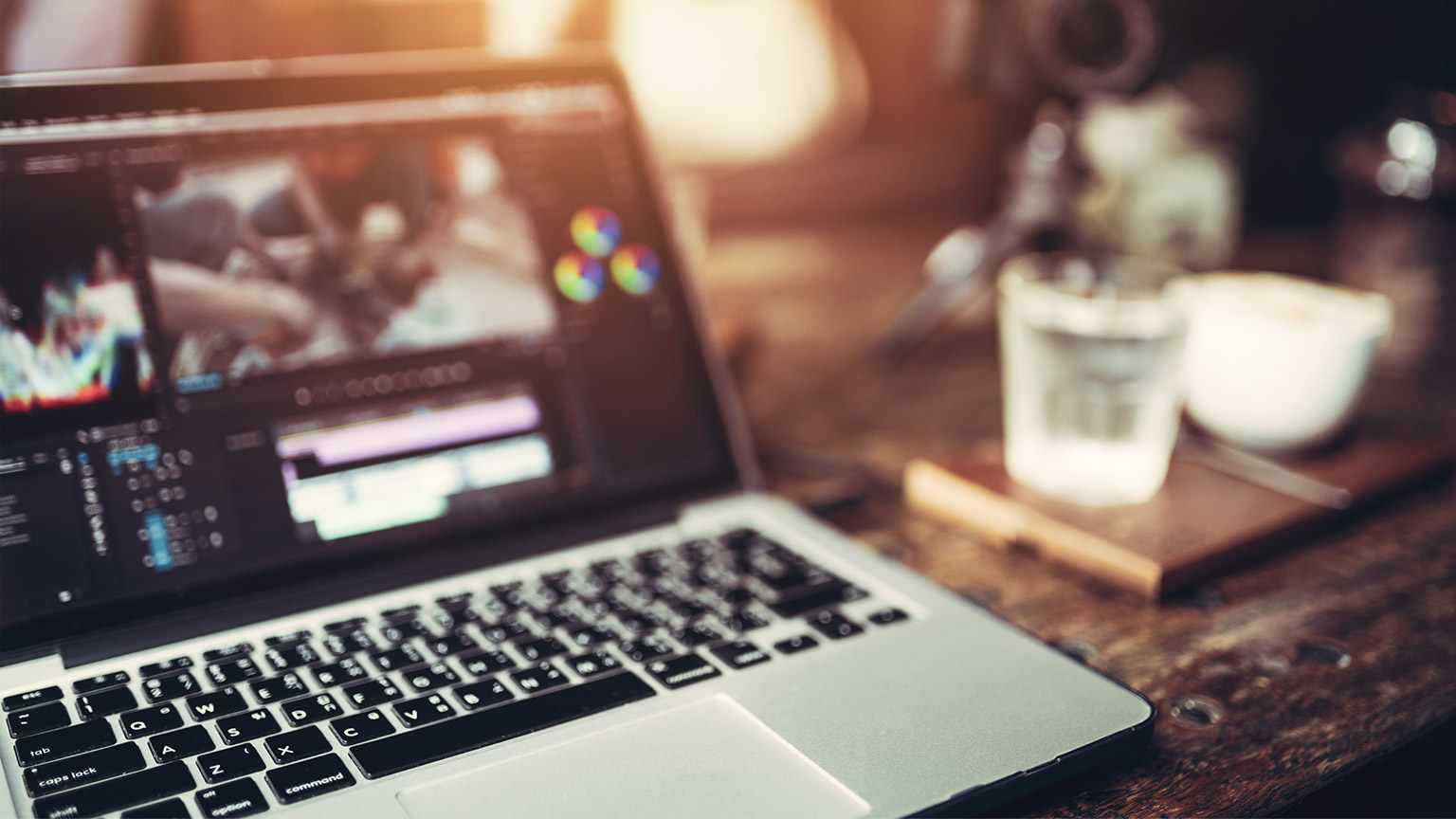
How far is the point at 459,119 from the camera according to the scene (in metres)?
0.59

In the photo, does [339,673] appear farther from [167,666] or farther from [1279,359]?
[1279,359]

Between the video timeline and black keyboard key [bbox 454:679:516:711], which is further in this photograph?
the video timeline

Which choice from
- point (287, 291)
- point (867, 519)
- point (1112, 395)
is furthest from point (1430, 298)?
point (287, 291)

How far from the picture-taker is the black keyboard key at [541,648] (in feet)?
1.48

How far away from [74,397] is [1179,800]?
0.50 meters

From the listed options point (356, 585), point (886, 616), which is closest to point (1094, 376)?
point (886, 616)

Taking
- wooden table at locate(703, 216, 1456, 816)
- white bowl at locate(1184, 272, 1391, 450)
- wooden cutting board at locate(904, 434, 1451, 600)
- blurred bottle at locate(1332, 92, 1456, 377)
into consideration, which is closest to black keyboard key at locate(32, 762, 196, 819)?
wooden table at locate(703, 216, 1456, 816)

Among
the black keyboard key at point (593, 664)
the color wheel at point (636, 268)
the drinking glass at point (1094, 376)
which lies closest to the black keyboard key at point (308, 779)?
the black keyboard key at point (593, 664)

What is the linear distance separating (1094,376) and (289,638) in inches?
17.4

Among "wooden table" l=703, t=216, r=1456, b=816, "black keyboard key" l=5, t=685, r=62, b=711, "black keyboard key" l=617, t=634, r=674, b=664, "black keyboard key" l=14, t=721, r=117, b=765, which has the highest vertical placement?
"black keyboard key" l=5, t=685, r=62, b=711

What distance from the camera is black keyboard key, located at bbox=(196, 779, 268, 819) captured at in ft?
1.15

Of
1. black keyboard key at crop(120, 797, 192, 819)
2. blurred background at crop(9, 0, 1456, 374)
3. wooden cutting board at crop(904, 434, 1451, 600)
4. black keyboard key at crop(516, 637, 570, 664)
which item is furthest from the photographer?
blurred background at crop(9, 0, 1456, 374)

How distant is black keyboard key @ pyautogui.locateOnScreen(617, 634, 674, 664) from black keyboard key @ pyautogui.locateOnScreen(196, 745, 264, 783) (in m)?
0.15

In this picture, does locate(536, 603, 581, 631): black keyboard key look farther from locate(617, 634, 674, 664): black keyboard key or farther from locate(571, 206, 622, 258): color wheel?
locate(571, 206, 622, 258): color wheel
